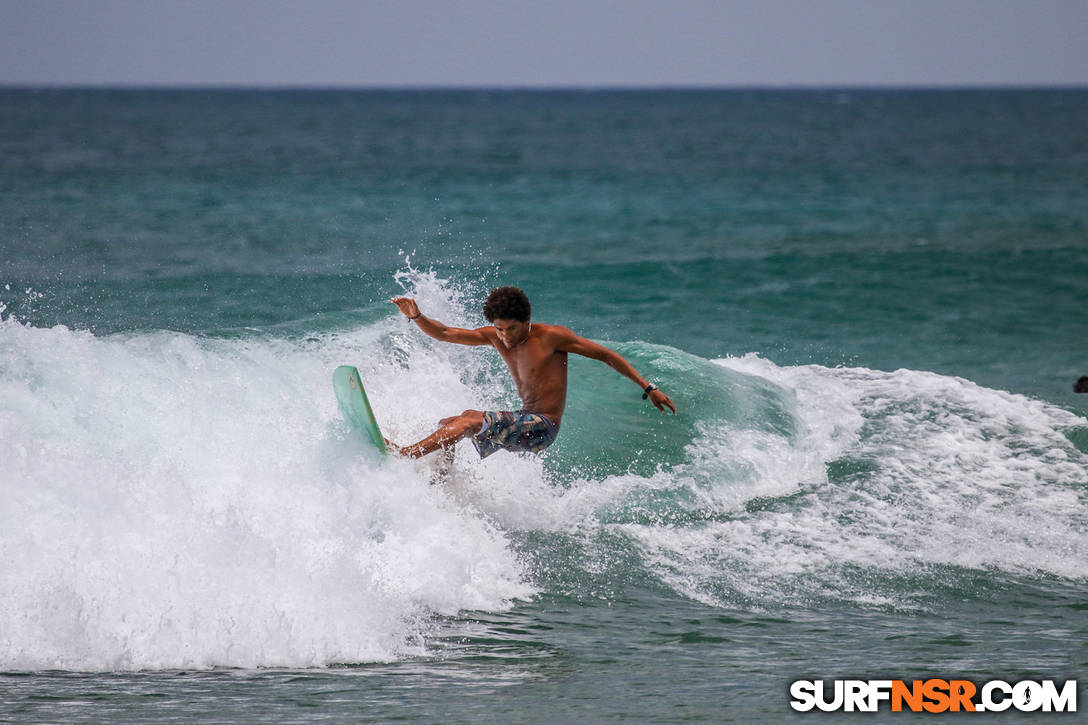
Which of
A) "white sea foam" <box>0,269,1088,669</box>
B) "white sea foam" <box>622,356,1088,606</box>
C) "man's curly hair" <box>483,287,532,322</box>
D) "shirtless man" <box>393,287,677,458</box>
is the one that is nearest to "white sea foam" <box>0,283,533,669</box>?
"white sea foam" <box>0,269,1088,669</box>

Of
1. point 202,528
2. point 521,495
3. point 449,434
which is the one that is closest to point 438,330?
point 449,434

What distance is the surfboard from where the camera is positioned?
6.98 meters

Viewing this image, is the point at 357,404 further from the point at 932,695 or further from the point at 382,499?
the point at 932,695

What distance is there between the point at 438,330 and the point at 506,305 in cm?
50

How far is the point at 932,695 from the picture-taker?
5172 millimetres

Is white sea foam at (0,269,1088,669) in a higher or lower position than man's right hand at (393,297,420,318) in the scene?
lower

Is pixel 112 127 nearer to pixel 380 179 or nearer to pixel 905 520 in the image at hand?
pixel 380 179

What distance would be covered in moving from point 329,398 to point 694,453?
2.80 metres

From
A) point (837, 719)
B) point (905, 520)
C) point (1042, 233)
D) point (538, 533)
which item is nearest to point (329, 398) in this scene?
point (538, 533)

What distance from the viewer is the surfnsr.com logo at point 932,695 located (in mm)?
5051

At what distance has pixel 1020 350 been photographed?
570 inches

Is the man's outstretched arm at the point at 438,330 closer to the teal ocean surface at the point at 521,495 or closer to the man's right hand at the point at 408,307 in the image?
the man's right hand at the point at 408,307

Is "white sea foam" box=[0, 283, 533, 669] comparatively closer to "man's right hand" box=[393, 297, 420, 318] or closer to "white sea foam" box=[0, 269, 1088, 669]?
"white sea foam" box=[0, 269, 1088, 669]

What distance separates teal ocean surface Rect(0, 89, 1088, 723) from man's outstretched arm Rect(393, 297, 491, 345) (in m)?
0.85
